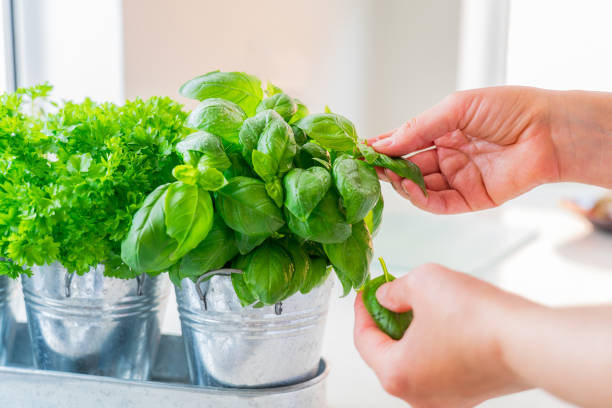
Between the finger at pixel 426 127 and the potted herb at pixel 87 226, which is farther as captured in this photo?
the finger at pixel 426 127

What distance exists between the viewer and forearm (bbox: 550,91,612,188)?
77 centimetres

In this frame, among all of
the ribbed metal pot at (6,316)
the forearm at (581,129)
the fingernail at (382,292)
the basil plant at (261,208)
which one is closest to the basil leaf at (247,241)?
the basil plant at (261,208)

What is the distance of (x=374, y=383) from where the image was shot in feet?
2.68

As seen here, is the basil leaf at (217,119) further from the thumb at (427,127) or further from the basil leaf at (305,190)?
the thumb at (427,127)

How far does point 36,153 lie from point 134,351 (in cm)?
22

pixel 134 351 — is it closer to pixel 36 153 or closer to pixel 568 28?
pixel 36 153

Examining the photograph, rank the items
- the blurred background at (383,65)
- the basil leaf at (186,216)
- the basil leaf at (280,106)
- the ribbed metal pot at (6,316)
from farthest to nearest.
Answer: the blurred background at (383,65)
the ribbed metal pot at (6,316)
the basil leaf at (280,106)
the basil leaf at (186,216)

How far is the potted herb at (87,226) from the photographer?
54 centimetres

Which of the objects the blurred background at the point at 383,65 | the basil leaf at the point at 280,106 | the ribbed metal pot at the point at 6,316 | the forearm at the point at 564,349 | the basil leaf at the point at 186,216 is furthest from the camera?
the blurred background at the point at 383,65

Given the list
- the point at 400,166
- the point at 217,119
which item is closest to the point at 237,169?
the point at 217,119

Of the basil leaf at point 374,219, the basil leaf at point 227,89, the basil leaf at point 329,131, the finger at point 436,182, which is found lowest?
the finger at point 436,182

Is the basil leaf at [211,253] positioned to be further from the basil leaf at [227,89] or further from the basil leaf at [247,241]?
the basil leaf at [227,89]

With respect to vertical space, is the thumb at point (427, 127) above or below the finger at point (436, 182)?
above

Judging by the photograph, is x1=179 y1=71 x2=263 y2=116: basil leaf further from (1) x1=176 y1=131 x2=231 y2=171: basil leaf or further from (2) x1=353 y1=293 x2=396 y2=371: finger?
(2) x1=353 y1=293 x2=396 y2=371: finger
